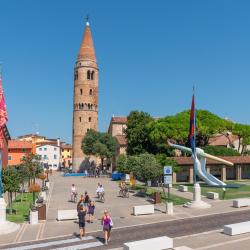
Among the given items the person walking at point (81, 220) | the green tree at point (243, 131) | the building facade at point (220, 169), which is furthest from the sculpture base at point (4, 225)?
the green tree at point (243, 131)

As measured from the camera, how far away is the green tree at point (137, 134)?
200 feet

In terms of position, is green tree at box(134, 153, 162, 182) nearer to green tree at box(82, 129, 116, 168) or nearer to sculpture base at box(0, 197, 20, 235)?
sculpture base at box(0, 197, 20, 235)

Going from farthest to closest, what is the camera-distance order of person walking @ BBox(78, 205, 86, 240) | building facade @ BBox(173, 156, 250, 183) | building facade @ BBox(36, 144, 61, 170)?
building facade @ BBox(36, 144, 61, 170) < building facade @ BBox(173, 156, 250, 183) < person walking @ BBox(78, 205, 86, 240)

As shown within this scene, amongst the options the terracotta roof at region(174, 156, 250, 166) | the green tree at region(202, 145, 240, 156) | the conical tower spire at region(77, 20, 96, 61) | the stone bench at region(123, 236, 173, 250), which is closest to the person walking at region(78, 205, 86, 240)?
the stone bench at region(123, 236, 173, 250)

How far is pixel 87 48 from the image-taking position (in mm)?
87250

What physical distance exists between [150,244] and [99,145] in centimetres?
5766

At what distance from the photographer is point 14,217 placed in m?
23.8

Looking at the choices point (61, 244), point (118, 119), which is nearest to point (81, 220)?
point (61, 244)

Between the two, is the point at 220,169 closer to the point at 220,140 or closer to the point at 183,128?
the point at 183,128

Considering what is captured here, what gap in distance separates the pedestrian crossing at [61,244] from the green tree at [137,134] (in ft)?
140

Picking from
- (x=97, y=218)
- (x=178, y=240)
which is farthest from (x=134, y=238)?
(x=97, y=218)

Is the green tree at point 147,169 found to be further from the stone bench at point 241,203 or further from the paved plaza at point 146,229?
the stone bench at point 241,203

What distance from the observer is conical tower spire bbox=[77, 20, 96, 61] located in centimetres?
8638

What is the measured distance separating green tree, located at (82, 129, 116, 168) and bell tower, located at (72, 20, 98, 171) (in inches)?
308
